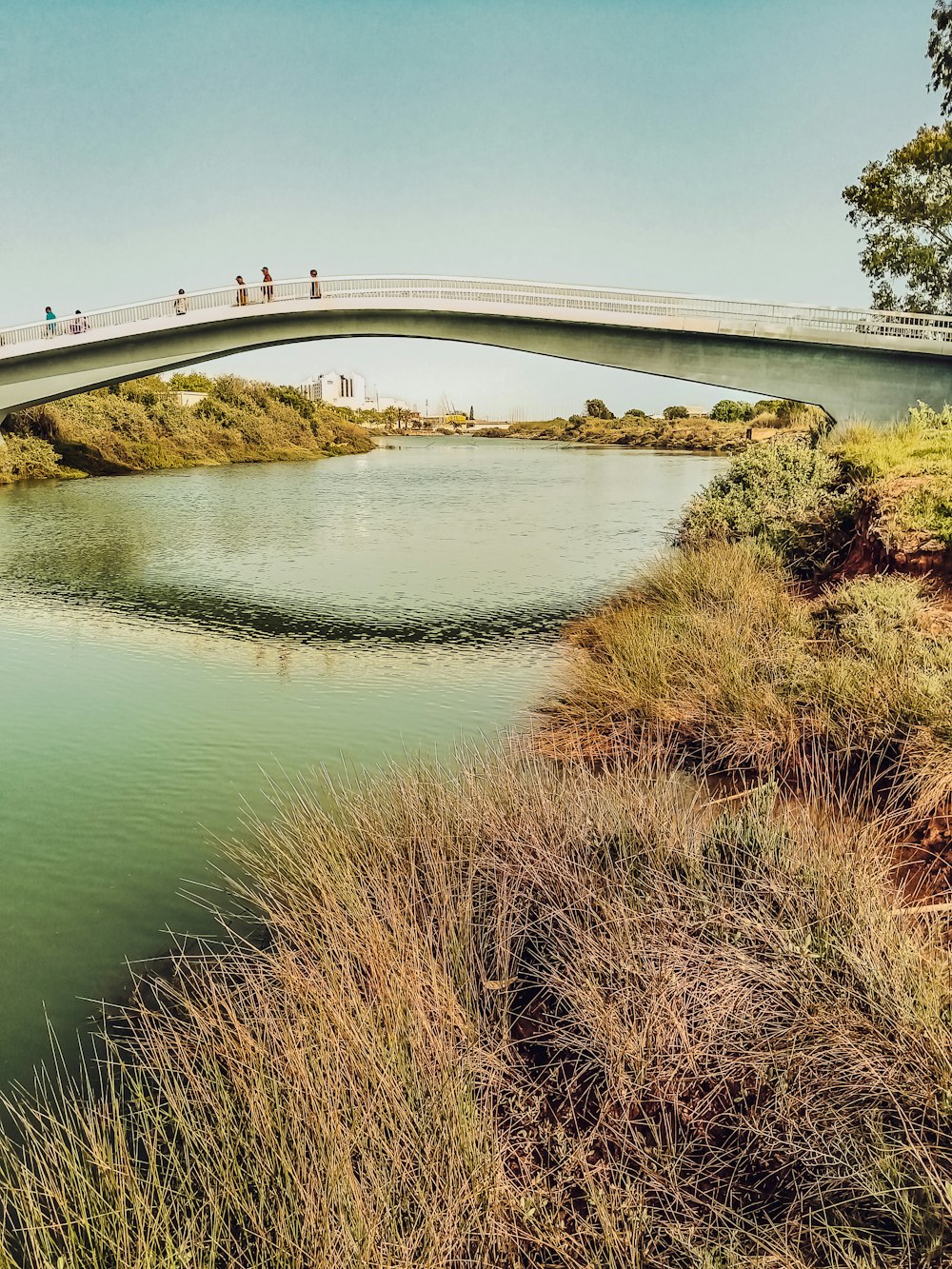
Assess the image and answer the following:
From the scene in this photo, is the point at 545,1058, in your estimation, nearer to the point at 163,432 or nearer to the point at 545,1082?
the point at 545,1082

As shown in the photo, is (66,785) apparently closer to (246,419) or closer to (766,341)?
(766,341)

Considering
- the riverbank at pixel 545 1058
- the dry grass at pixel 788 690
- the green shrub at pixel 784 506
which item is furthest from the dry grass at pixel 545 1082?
the green shrub at pixel 784 506

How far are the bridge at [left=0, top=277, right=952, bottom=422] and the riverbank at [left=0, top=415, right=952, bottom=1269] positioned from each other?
1681 cm

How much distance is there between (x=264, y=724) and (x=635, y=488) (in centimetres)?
2965

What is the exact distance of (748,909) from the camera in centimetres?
345

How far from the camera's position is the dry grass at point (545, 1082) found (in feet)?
7.55

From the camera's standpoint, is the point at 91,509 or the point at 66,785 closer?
the point at 66,785

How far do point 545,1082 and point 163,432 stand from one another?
5353cm

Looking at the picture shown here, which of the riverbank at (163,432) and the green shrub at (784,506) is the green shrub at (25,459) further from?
the green shrub at (784,506)

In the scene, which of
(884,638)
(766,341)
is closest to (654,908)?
(884,638)

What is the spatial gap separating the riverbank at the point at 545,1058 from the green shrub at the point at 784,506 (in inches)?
303

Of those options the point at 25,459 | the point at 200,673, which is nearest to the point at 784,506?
the point at 200,673

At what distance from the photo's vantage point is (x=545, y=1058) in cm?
332

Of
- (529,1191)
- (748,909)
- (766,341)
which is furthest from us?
(766,341)
